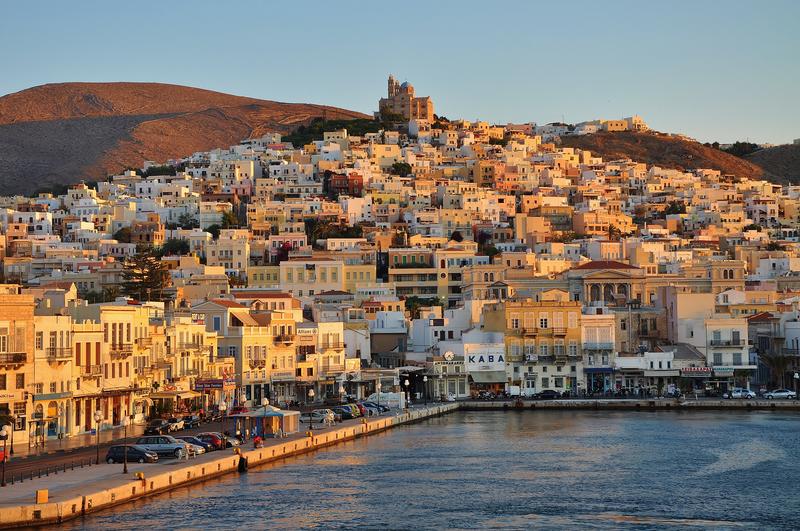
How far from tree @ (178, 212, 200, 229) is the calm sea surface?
85.2m

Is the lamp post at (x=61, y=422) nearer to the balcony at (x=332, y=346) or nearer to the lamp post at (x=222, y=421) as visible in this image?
the lamp post at (x=222, y=421)

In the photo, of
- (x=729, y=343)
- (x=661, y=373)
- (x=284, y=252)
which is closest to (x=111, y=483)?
(x=661, y=373)

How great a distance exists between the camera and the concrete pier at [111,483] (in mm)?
35750

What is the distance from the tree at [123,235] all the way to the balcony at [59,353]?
3467 inches

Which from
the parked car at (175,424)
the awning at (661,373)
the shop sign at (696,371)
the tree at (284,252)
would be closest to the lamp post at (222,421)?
the parked car at (175,424)

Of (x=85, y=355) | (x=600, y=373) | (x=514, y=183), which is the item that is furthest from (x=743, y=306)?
(x=514, y=183)

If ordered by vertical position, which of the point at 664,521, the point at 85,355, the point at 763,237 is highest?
the point at 763,237

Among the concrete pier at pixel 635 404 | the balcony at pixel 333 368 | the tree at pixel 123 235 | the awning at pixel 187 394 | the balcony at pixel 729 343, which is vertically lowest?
the concrete pier at pixel 635 404

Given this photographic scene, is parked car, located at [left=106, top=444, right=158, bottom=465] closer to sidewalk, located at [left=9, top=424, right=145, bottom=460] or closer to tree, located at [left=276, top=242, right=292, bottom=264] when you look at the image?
sidewalk, located at [left=9, top=424, right=145, bottom=460]

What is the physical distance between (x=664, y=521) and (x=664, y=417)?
37.1 meters

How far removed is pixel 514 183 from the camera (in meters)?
184

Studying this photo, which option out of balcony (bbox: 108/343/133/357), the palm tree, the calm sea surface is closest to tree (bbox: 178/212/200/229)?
the palm tree

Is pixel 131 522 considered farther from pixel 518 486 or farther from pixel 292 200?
pixel 292 200

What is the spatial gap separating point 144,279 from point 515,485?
201ft
